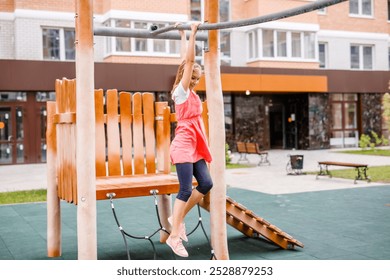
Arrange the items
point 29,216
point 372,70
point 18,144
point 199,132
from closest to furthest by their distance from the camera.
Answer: point 199,132, point 29,216, point 18,144, point 372,70

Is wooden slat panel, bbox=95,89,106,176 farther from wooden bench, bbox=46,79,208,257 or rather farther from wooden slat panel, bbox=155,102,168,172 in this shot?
wooden slat panel, bbox=155,102,168,172

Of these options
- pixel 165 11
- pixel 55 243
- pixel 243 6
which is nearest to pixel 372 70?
pixel 243 6

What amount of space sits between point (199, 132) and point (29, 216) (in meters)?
4.76

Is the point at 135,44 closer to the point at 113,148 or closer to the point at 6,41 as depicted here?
the point at 6,41

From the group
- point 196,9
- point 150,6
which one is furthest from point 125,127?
point 196,9

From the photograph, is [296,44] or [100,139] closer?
[100,139]

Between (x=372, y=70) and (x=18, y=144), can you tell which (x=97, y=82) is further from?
(x=372, y=70)

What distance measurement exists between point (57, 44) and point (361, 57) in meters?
15.7

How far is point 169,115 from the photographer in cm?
594

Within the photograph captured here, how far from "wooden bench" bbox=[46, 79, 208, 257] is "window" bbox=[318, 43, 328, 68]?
21549mm

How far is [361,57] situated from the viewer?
27125 mm

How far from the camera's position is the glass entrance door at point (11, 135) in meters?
19.3

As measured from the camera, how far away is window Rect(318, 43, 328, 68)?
26203mm

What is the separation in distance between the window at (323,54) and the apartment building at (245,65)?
51 mm
